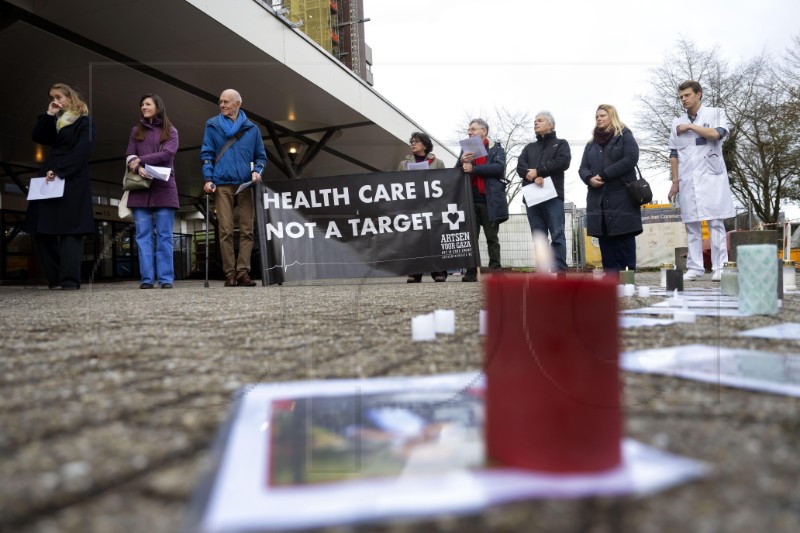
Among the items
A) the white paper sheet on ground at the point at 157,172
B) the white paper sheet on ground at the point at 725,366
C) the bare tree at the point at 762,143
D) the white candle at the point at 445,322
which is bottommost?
the white paper sheet on ground at the point at 725,366

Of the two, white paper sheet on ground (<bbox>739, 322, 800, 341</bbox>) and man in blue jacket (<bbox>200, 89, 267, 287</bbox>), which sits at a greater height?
man in blue jacket (<bbox>200, 89, 267, 287</bbox>)

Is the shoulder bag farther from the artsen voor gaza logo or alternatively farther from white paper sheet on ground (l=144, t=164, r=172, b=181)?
the artsen voor gaza logo

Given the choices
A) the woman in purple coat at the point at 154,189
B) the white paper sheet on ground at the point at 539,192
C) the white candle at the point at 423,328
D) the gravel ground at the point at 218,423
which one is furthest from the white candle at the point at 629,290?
the woman in purple coat at the point at 154,189

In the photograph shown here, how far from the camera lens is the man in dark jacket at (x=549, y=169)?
4.41 meters

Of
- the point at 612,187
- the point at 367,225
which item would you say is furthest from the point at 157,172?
the point at 612,187

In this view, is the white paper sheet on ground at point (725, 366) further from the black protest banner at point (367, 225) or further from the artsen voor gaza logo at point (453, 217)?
the artsen voor gaza logo at point (453, 217)

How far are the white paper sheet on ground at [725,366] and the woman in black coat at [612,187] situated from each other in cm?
279

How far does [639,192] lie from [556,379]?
3704 mm

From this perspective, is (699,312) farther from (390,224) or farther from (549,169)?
(390,224)

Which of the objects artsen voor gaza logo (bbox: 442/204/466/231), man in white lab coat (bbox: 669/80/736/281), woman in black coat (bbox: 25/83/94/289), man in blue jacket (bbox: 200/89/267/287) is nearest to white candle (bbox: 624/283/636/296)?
man in white lab coat (bbox: 669/80/736/281)

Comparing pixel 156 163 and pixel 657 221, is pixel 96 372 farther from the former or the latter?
pixel 657 221

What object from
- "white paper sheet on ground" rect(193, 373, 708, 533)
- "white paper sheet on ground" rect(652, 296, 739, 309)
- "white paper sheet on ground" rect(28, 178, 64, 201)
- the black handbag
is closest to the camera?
"white paper sheet on ground" rect(193, 373, 708, 533)

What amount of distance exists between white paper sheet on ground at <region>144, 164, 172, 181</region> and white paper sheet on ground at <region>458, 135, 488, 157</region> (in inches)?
99.5

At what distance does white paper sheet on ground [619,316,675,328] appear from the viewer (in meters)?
1.79
